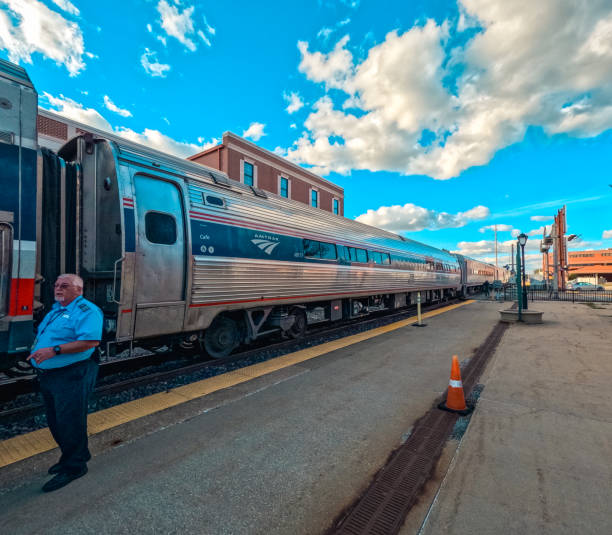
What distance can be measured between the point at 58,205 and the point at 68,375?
2904 millimetres

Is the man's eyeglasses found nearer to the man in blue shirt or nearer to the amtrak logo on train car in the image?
the man in blue shirt

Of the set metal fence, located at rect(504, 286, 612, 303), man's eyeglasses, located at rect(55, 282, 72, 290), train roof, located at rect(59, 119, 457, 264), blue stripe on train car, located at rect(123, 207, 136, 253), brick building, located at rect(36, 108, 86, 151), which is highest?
brick building, located at rect(36, 108, 86, 151)

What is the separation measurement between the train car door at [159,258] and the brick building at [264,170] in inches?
815

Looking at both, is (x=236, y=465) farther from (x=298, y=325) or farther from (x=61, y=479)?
(x=298, y=325)

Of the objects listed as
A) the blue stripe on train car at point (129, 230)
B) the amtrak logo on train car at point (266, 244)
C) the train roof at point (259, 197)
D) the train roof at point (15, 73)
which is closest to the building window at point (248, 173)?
the train roof at point (259, 197)

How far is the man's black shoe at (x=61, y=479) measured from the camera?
2432 mm

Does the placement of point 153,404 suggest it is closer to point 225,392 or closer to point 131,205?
point 225,392

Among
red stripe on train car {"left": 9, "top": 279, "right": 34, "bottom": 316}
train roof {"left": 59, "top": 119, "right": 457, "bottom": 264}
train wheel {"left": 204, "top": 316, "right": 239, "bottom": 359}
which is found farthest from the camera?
train wheel {"left": 204, "top": 316, "right": 239, "bottom": 359}

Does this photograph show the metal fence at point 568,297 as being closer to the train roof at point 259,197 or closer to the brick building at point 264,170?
the train roof at point 259,197

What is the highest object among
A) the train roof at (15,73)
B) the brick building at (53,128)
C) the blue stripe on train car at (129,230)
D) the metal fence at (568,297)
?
the brick building at (53,128)

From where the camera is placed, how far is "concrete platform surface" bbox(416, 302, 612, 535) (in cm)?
212

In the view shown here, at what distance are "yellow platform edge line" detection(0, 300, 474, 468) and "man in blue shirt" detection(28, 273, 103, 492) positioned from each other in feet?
2.39

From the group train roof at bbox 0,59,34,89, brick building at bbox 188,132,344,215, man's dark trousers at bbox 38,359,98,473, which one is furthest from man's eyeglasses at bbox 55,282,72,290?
brick building at bbox 188,132,344,215

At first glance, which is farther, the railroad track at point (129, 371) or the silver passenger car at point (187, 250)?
the silver passenger car at point (187, 250)
